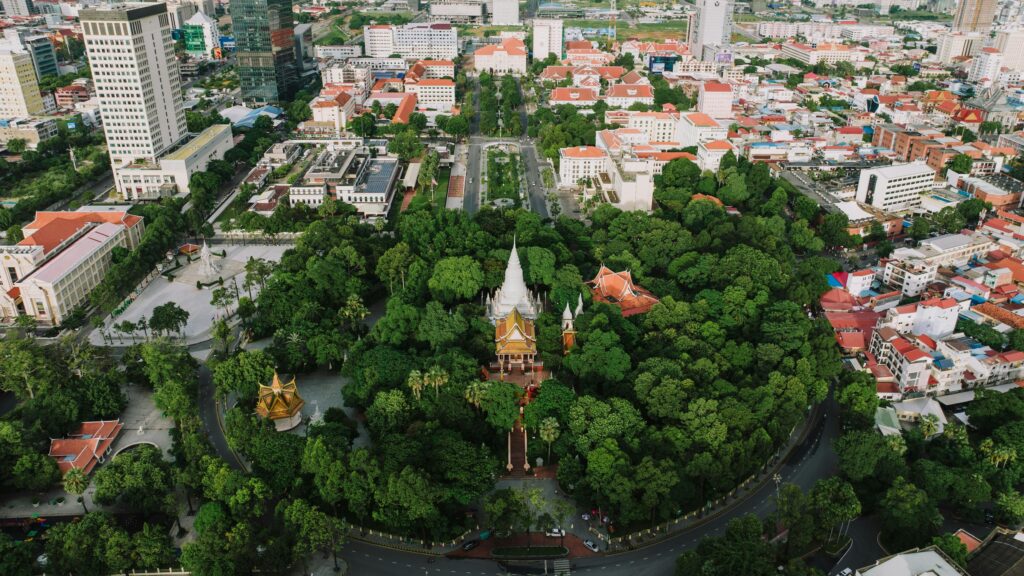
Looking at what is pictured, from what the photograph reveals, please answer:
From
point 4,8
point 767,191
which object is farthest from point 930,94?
point 4,8

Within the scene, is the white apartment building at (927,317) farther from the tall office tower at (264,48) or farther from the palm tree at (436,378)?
the tall office tower at (264,48)

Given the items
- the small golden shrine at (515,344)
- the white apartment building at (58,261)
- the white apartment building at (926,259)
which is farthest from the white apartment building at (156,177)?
the white apartment building at (926,259)

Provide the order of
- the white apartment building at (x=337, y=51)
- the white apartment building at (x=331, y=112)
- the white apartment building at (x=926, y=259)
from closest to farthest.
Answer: the white apartment building at (x=926, y=259)
the white apartment building at (x=331, y=112)
the white apartment building at (x=337, y=51)

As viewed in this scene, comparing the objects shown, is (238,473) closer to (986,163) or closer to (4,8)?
(986,163)

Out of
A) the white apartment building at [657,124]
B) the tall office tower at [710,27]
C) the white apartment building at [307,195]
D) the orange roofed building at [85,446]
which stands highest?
the tall office tower at [710,27]

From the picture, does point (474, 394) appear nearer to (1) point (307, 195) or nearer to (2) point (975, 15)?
(1) point (307, 195)

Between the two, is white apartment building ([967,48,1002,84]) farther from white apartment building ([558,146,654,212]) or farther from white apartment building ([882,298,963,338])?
white apartment building ([882,298,963,338])
